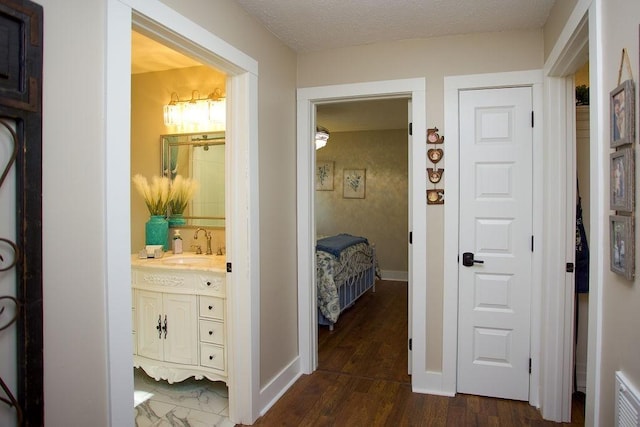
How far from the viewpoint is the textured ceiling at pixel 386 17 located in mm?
2301

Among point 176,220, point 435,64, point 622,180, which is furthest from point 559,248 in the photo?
point 176,220

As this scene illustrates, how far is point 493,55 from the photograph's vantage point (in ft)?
8.79

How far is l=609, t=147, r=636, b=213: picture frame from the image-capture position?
125cm

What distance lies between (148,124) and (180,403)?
7.44 feet

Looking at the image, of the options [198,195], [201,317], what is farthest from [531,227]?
[198,195]

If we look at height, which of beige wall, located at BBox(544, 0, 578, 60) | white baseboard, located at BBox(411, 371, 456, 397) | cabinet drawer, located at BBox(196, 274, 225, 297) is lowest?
white baseboard, located at BBox(411, 371, 456, 397)

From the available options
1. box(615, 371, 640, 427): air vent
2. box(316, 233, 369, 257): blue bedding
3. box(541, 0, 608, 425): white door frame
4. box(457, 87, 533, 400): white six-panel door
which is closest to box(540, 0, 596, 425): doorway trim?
box(541, 0, 608, 425): white door frame

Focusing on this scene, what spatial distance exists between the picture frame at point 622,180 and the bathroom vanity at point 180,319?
2094mm

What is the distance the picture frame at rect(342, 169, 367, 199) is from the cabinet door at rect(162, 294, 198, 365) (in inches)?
179

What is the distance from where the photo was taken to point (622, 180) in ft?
4.30

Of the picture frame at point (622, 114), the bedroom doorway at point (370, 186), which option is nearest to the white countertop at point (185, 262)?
the picture frame at point (622, 114)

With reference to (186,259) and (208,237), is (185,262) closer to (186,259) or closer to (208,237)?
(186,259)

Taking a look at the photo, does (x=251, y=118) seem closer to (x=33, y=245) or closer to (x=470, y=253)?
(x=33, y=245)

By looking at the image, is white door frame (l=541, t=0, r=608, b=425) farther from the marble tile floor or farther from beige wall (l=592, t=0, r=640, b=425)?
the marble tile floor
